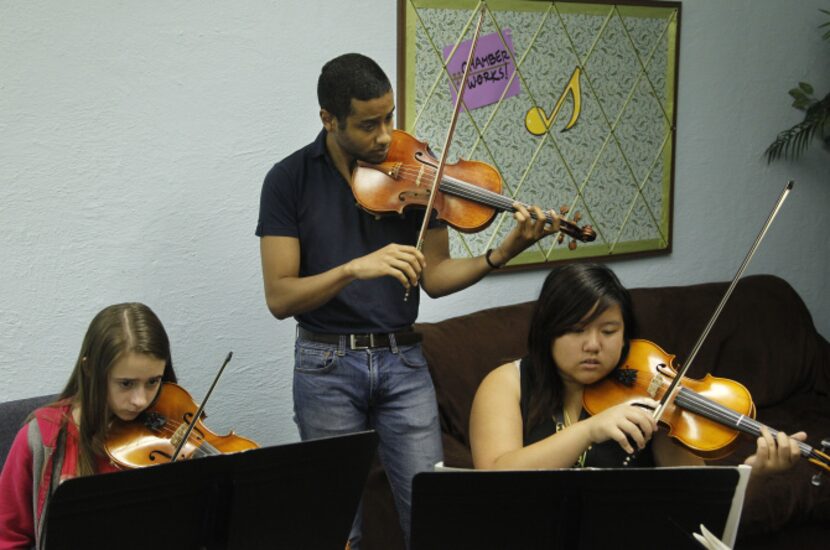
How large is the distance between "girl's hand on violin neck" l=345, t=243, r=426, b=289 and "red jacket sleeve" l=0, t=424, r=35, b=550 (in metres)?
0.69

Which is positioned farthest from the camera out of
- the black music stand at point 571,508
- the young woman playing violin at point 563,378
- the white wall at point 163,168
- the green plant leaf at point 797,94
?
the green plant leaf at point 797,94

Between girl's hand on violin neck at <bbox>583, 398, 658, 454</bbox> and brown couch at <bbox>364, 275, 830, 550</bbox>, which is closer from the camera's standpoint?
girl's hand on violin neck at <bbox>583, 398, 658, 454</bbox>

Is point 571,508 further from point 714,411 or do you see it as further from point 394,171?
point 394,171

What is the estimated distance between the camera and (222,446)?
178 centimetres

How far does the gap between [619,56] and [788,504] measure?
1586mm

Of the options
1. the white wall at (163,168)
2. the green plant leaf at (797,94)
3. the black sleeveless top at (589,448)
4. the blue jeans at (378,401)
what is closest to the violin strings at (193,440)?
the blue jeans at (378,401)

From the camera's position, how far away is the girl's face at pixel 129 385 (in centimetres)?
170

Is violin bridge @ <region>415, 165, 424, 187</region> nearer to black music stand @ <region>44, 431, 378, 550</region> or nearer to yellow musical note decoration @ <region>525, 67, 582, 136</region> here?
black music stand @ <region>44, 431, 378, 550</region>

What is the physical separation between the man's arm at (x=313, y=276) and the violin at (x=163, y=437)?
312mm

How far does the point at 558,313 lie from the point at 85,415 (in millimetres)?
920

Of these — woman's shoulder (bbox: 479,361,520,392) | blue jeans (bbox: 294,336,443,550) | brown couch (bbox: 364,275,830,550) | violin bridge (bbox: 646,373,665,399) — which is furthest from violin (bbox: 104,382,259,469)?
violin bridge (bbox: 646,373,665,399)

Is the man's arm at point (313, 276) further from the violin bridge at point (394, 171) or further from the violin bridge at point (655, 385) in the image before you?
the violin bridge at point (655, 385)

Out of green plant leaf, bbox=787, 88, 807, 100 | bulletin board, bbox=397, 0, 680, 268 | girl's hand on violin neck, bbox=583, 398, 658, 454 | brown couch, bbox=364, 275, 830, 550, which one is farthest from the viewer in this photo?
green plant leaf, bbox=787, 88, 807, 100

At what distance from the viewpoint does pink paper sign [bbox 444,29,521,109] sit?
9.49 feet
